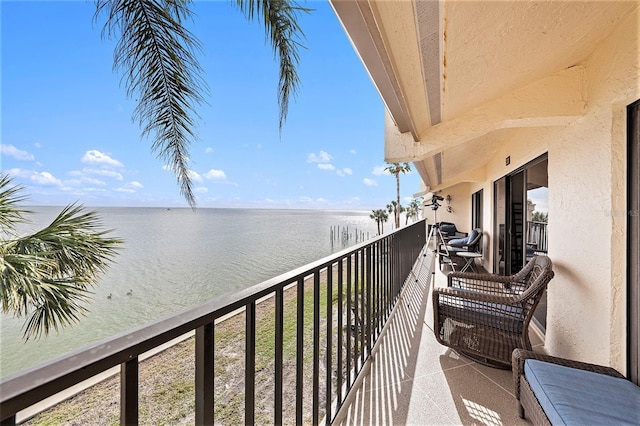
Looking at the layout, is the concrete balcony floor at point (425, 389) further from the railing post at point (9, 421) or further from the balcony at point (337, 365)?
the railing post at point (9, 421)

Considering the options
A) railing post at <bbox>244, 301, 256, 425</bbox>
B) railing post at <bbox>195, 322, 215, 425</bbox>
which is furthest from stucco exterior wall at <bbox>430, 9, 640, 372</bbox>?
railing post at <bbox>195, 322, 215, 425</bbox>

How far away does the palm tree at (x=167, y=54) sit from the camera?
2.06m

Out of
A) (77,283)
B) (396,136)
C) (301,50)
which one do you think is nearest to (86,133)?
(77,283)

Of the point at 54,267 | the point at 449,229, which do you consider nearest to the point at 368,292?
the point at 54,267

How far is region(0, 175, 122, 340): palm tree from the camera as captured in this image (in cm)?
347

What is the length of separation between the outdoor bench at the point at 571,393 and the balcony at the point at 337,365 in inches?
13.7

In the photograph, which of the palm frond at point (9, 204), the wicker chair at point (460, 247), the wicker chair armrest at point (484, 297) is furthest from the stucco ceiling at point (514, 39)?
the palm frond at point (9, 204)

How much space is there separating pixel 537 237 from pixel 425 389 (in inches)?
117

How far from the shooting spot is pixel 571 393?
4.45 ft

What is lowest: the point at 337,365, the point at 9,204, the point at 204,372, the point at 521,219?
the point at 337,365

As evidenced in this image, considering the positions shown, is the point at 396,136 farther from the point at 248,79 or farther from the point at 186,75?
the point at 248,79

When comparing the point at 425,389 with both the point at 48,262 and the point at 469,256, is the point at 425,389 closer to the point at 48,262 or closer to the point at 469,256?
the point at 469,256

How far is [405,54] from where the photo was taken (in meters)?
1.57

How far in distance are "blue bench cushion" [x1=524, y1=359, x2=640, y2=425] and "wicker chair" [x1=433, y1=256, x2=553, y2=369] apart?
0.48 meters
